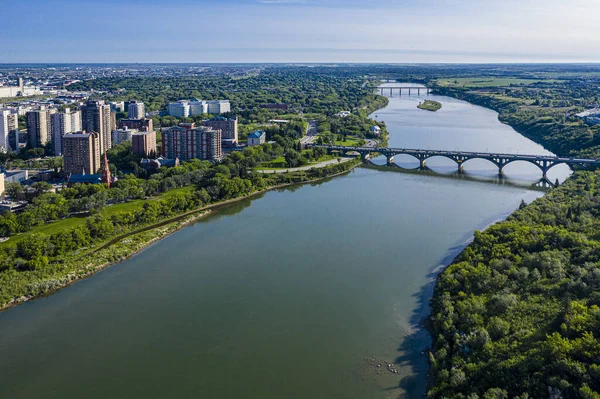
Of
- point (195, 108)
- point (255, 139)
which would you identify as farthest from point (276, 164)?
point (195, 108)

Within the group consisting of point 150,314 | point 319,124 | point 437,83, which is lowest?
point 150,314

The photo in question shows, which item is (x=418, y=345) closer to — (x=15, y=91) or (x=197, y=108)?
(x=197, y=108)

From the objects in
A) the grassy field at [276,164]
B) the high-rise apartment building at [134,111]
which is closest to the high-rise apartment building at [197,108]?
the high-rise apartment building at [134,111]

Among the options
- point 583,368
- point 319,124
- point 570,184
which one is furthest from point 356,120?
point 583,368

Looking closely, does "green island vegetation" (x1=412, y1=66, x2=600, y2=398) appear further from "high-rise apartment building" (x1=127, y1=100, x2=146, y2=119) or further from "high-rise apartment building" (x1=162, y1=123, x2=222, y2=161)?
"high-rise apartment building" (x1=127, y1=100, x2=146, y2=119)

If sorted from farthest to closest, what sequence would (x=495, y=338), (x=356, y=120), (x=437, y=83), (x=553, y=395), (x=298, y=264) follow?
(x=437, y=83), (x=356, y=120), (x=298, y=264), (x=495, y=338), (x=553, y=395)

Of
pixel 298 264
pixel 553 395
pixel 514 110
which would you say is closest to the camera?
pixel 553 395

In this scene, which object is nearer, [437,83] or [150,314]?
[150,314]

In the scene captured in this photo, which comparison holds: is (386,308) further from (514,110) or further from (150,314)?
(514,110)
